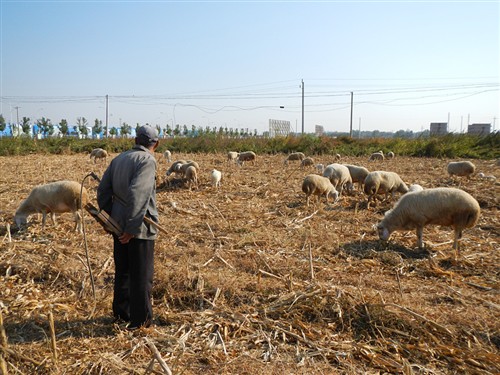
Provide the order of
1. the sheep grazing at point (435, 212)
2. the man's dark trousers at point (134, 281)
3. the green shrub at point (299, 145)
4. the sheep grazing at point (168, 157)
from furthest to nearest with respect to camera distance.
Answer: the green shrub at point (299, 145) → the sheep grazing at point (168, 157) → the sheep grazing at point (435, 212) → the man's dark trousers at point (134, 281)

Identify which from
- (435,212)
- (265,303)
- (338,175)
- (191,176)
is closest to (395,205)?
(435,212)

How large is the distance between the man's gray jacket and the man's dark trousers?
19 centimetres

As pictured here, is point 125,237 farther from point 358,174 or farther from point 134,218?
point 358,174

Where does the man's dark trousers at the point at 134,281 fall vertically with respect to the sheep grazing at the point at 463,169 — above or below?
below

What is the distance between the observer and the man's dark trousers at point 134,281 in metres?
4.31

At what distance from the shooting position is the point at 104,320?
4707 millimetres

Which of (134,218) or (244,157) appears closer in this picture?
(134,218)

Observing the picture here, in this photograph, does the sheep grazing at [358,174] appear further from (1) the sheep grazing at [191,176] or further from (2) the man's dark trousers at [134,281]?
(2) the man's dark trousers at [134,281]

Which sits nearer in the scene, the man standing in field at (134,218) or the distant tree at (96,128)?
the man standing in field at (134,218)

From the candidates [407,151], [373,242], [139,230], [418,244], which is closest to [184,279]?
[139,230]

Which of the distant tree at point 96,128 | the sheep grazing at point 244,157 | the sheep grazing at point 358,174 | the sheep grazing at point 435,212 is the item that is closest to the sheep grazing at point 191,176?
the sheep grazing at point 358,174

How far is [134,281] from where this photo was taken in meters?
4.32

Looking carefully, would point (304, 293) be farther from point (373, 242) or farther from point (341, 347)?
point (373, 242)

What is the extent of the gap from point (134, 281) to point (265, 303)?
1.78 meters
